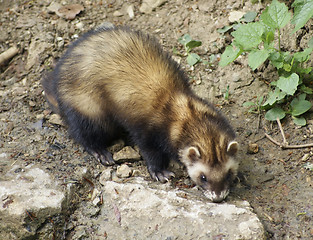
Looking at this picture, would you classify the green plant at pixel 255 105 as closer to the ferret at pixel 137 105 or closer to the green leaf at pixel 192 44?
the ferret at pixel 137 105

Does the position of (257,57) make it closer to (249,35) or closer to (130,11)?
(249,35)

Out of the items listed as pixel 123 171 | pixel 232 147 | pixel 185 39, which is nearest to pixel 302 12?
pixel 232 147

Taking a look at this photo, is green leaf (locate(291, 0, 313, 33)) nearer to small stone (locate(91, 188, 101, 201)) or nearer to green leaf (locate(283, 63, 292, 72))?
green leaf (locate(283, 63, 292, 72))

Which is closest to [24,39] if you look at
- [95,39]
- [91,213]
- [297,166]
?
[95,39]

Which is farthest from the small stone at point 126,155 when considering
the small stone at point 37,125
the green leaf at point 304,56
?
the green leaf at point 304,56

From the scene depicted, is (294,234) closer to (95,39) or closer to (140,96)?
(140,96)

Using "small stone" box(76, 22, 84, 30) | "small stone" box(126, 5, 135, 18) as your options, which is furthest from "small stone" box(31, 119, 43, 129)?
"small stone" box(126, 5, 135, 18)
